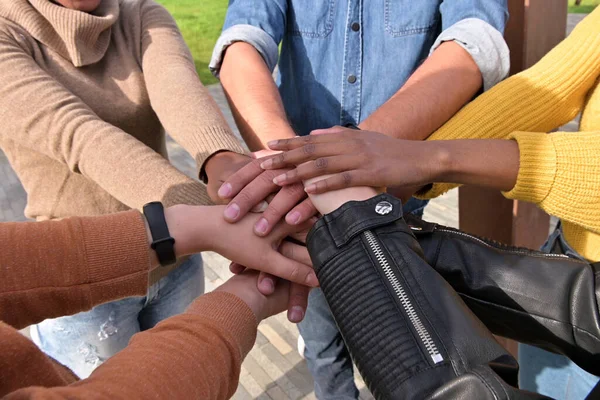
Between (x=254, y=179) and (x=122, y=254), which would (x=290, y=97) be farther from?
(x=122, y=254)

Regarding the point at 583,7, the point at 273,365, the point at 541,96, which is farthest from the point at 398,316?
the point at 583,7

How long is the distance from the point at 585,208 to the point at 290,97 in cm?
103

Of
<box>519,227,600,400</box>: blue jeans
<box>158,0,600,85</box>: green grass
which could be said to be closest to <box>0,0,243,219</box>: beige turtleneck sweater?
<box>519,227,600,400</box>: blue jeans

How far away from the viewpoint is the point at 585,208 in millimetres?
1179

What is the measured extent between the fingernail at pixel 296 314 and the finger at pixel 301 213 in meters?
0.22

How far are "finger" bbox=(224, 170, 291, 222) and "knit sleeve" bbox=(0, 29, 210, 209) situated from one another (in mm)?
128

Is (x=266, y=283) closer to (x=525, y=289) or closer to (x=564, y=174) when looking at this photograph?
(x=525, y=289)

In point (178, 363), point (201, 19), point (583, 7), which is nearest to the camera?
point (178, 363)

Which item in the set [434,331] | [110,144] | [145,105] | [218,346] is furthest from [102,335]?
[434,331]

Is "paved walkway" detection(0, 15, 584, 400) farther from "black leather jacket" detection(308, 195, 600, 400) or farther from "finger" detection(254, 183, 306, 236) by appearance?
"black leather jacket" detection(308, 195, 600, 400)

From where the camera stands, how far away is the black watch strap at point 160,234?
1.15 meters

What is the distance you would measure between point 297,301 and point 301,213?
234 mm

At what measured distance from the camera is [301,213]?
1.32 metres

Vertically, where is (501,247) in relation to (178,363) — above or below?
below
